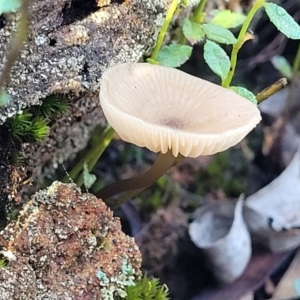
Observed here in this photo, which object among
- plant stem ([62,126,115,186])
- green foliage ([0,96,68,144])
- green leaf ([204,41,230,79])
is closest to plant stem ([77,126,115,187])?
plant stem ([62,126,115,186])

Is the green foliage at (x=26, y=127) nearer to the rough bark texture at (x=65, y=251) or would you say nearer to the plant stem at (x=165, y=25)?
the rough bark texture at (x=65, y=251)

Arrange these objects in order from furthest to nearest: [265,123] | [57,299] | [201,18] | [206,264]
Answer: [265,123] → [206,264] → [201,18] → [57,299]

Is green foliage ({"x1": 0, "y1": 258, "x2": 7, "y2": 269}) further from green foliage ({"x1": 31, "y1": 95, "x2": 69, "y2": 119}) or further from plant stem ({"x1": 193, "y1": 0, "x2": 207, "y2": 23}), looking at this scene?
plant stem ({"x1": 193, "y1": 0, "x2": 207, "y2": 23})

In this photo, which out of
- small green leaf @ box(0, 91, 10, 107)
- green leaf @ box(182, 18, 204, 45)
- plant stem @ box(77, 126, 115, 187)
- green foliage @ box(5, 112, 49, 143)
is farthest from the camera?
plant stem @ box(77, 126, 115, 187)

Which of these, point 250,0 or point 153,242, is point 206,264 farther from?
point 250,0

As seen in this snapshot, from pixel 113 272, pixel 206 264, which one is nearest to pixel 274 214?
pixel 206 264

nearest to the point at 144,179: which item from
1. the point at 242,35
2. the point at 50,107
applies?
the point at 50,107
